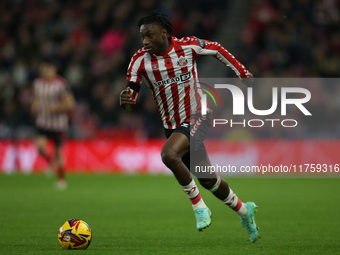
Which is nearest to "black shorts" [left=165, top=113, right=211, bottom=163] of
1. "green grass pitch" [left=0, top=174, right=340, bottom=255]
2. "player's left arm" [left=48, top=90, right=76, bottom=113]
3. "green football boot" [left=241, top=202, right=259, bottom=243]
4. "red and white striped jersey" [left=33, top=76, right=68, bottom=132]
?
"green football boot" [left=241, top=202, right=259, bottom=243]

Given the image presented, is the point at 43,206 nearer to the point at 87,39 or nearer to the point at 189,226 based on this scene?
the point at 189,226

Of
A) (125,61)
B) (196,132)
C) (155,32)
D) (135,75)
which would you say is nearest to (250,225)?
(196,132)

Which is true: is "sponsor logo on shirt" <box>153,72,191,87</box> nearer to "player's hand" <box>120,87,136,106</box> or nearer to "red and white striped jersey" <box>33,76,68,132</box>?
"player's hand" <box>120,87,136,106</box>

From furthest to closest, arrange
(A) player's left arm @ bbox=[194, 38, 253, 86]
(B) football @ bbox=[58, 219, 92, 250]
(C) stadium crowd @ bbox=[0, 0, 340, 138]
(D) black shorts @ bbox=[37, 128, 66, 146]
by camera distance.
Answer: (C) stadium crowd @ bbox=[0, 0, 340, 138] < (D) black shorts @ bbox=[37, 128, 66, 146] < (A) player's left arm @ bbox=[194, 38, 253, 86] < (B) football @ bbox=[58, 219, 92, 250]

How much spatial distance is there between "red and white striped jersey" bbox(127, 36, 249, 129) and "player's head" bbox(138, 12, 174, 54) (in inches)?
4.1

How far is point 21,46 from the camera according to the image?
18.9 m

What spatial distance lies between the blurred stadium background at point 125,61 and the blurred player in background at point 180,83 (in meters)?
8.12

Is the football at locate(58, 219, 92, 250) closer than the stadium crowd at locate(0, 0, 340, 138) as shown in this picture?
Yes

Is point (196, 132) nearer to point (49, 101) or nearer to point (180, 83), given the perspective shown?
point (180, 83)

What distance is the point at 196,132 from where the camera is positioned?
5367 millimetres

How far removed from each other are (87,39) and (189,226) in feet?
41.0

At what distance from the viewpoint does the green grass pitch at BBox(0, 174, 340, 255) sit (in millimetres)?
5156

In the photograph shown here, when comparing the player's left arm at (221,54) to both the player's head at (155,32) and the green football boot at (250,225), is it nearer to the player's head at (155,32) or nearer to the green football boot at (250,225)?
the player's head at (155,32)

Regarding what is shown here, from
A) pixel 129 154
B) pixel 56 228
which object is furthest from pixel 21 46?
pixel 56 228
